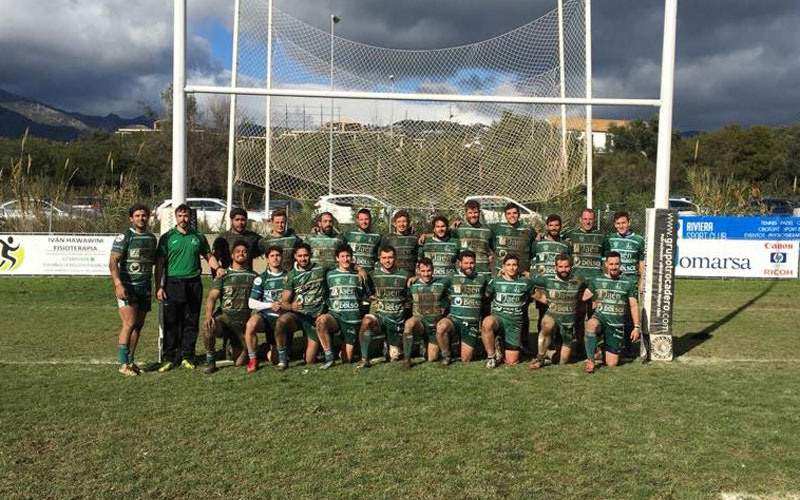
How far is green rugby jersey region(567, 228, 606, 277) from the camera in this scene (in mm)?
7129

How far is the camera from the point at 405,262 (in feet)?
23.9

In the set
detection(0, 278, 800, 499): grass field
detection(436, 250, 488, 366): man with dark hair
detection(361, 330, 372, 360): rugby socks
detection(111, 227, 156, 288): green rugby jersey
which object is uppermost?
detection(111, 227, 156, 288): green rugby jersey

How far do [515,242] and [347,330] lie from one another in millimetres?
2164

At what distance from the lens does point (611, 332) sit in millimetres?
6484

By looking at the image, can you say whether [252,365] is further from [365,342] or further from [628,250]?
[628,250]

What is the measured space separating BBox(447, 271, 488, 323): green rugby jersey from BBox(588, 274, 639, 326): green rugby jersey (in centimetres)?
116

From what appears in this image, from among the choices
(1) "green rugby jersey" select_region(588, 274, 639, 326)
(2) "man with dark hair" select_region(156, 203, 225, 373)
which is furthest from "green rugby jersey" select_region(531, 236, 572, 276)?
(2) "man with dark hair" select_region(156, 203, 225, 373)

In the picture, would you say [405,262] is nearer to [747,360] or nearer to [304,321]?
[304,321]

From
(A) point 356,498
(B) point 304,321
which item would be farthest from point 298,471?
(B) point 304,321

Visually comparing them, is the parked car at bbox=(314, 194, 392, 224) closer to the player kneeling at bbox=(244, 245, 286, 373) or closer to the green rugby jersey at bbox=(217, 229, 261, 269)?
the green rugby jersey at bbox=(217, 229, 261, 269)

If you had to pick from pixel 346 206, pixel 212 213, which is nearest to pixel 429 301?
pixel 346 206

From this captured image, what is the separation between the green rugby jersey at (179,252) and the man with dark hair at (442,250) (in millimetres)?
2446

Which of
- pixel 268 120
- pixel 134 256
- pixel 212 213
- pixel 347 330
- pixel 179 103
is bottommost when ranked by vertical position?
pixel 347 330

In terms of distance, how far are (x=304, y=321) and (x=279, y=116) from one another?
7.27m
